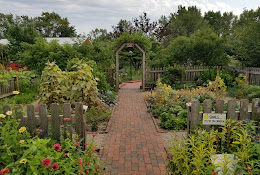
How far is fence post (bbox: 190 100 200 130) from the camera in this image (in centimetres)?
311

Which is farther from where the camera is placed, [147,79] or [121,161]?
[147,79]

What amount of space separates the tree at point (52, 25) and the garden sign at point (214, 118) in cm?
4932

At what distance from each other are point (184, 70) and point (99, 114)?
22.4ft

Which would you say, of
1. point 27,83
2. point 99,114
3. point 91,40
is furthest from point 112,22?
point 99,114

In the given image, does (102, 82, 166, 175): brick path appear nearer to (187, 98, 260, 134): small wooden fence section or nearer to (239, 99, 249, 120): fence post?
(187, 98, 260, 134): small wooden fence section

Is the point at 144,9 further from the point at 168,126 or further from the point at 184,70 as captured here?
the point at 168,126

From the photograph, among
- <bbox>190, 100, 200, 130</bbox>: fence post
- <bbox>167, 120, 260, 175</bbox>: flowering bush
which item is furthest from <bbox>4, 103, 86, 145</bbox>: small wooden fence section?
<bbox>190, 100, 200, 130</bbox>: fence post

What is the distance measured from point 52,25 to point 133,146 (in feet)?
166

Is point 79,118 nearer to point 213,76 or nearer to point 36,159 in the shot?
point 36,159

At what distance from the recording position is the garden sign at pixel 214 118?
3.04m

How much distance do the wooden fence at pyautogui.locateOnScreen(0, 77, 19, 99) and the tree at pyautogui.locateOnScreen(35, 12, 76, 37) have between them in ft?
138

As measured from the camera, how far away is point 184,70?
1114 cm

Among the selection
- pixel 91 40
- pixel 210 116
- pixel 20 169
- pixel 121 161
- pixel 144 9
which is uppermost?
pixel 144 9

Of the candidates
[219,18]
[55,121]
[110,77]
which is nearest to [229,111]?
[55,121]
